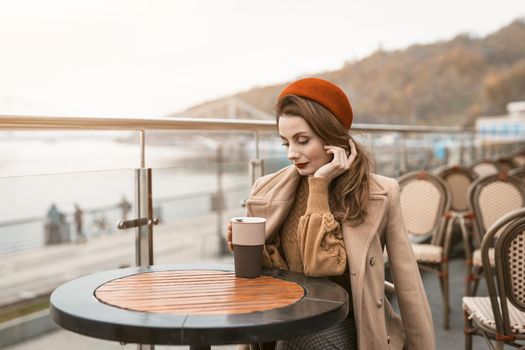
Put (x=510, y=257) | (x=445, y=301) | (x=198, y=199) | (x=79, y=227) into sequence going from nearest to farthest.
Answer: (x=510, y=257)
(x=445, y=301)
(x=79, y=227)
(x=198, y=199)

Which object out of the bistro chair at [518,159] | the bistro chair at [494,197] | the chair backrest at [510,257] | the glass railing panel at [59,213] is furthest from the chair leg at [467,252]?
the bistro chair at [518,159]

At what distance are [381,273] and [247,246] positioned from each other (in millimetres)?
355

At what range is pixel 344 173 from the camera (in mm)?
1537

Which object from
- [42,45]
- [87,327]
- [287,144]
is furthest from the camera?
[42,45]

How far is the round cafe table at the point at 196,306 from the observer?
0.96 meters

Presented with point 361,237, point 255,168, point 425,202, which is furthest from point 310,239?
point 425,202

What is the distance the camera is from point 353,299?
1.41 metres

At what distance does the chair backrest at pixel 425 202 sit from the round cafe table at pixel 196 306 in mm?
2168

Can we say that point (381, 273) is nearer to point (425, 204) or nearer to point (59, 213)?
point (425, 204)

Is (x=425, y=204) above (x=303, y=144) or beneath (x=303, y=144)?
beneath

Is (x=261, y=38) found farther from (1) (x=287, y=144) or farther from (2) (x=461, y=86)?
(1) (x=287, y=144)

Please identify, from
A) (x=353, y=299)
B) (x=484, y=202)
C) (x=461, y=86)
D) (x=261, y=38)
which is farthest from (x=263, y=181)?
(x=261, y=38)

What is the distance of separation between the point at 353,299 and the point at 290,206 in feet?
1.02

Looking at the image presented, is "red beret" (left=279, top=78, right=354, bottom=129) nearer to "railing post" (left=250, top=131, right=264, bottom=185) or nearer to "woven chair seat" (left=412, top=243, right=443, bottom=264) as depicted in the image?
"railing post" (left=250, top=131, right=264, bottom=185)
